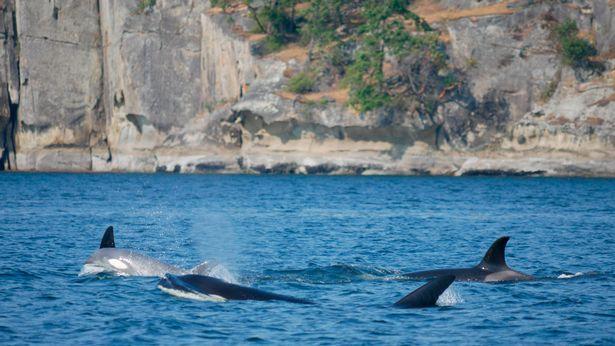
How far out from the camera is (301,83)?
71.2 m

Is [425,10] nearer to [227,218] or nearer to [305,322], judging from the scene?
[227,218]

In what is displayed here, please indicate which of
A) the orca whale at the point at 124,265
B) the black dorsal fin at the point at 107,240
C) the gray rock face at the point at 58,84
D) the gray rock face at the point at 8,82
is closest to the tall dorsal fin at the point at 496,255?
the orca whale at the point at 124,265

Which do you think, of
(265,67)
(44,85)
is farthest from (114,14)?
(265,67)

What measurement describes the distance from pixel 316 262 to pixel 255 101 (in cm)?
4830

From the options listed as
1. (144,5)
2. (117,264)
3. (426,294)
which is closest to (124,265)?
(117,264)

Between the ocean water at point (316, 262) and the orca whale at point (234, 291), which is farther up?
the orca whale at point (234, 291)

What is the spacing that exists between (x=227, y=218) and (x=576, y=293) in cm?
2013

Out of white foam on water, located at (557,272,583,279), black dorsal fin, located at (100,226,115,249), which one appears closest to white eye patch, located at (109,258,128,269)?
black dorsal fin, located at (100,226,115,249)

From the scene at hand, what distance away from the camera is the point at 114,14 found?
8069 cm

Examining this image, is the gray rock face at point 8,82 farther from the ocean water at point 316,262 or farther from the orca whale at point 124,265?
the orca whale at point 124,265

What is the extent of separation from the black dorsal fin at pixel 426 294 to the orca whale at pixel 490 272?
9.99ft

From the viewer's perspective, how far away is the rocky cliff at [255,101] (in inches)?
2621

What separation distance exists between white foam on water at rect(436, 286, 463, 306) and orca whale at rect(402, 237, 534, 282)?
1752 millimetres

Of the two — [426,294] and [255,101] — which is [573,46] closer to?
[255,101]
